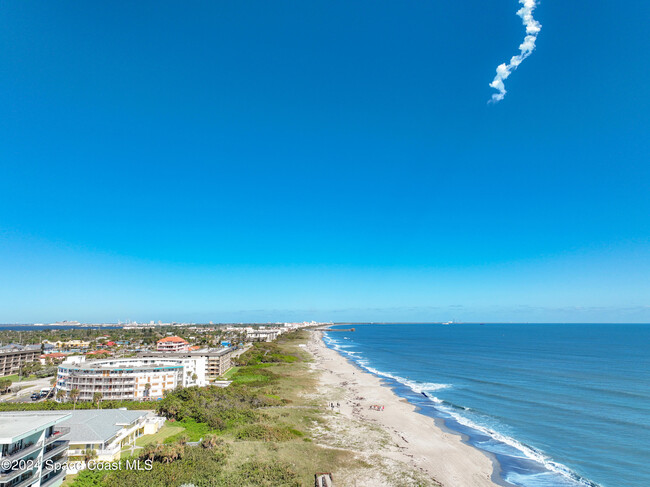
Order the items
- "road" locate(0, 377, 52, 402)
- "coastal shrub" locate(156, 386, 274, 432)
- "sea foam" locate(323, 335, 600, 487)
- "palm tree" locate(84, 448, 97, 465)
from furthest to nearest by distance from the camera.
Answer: "road" locate(0, 377, 52, 402) → "coastal shrub" locate(156, 386, 274, 432) → "sea foam" locate(323, 335, 600, 487) → "palm tree" locate(84, 448, 97, 465)

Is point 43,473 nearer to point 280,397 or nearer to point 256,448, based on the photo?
point 256,448

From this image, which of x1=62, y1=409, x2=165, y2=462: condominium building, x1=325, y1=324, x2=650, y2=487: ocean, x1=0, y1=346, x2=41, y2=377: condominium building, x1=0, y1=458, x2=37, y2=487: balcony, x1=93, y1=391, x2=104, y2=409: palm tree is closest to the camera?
x1=0, y1=458, x2=37, y2=487: balcony

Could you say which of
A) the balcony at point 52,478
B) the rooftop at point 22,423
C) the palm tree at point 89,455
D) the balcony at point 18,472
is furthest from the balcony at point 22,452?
the palm tree at point 89,455

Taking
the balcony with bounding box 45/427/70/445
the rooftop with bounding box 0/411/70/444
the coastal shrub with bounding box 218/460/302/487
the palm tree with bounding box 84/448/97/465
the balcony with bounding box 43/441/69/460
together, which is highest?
the rooftop with bounding box 0/411/70/444

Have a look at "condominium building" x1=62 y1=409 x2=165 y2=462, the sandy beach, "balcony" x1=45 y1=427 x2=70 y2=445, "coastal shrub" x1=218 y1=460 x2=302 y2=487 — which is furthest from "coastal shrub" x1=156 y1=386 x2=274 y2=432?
"balcony" x1=45 y1=427 x2=70 y2=445

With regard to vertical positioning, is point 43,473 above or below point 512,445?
above

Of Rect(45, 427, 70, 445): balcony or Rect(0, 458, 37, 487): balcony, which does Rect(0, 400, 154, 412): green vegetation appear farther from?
Rect(0, 458, 37, 487): balcony

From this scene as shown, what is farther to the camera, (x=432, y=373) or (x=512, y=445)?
(x=432, y=373)

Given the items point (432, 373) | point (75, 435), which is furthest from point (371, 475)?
point (432, 373)

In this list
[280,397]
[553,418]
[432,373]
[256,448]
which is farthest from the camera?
[432,373]
